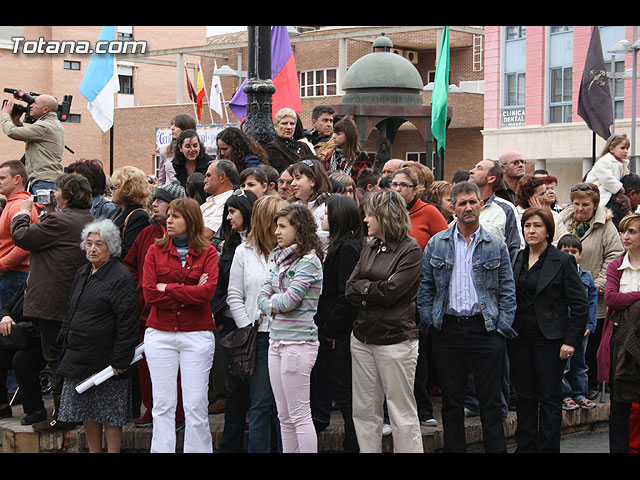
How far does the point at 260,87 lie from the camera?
8.97m

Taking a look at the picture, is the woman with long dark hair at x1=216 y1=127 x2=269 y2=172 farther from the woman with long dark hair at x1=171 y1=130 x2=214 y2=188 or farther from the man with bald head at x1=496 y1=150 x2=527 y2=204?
the man with bald head at x1=496 y1=150 x2=527 y2=204

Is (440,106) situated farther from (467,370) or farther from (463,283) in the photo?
(467,370)

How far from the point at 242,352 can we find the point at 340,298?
87 cm

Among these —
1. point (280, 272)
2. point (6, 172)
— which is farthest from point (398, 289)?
point (6, 172)

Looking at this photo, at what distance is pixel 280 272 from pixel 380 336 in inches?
34.7

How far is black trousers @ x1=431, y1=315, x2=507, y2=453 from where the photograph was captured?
21.2ft

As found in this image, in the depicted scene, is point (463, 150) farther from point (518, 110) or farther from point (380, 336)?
point (380, 336)

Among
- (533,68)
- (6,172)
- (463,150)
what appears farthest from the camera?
(463,150)

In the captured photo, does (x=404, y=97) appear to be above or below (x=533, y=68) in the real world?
below

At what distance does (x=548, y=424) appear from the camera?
6.61 meters

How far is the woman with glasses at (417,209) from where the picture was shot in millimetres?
7332

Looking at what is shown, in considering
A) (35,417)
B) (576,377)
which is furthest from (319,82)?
(35,417)

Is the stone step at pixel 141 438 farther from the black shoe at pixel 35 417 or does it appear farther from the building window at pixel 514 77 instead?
the building window at pixel 514 77

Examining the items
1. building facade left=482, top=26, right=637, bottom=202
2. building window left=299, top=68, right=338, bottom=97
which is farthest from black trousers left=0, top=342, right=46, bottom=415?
building window left=299, top=68, right=338, bottom=97
